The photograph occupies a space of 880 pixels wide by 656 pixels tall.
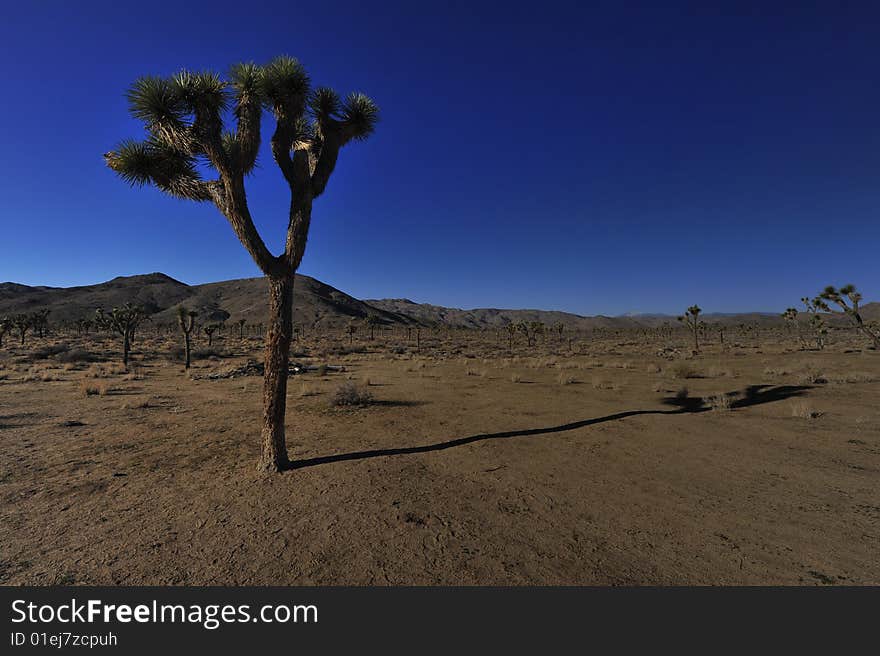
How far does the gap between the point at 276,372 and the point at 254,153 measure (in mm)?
4003

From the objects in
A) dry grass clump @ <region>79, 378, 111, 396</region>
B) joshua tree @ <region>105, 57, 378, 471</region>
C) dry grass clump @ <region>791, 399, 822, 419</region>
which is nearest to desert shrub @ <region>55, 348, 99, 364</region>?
dry grass clump @ <region>79, 378, 111, 396</region>

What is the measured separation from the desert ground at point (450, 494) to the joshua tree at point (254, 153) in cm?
194

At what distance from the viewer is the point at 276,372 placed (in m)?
6.67

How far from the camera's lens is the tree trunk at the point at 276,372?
259 inches

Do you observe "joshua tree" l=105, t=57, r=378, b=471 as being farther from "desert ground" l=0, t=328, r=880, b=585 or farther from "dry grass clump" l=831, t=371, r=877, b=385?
"dry grass clump" l=831, t=371, r=877, b=385

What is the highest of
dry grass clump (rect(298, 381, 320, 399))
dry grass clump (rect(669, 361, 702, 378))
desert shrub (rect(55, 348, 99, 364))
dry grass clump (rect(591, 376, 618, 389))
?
desert shrub (rect(55, 348, 99, 364))

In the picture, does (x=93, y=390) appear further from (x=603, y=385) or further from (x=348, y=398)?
(x=603, y=385)

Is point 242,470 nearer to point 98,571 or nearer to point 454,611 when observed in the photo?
point 98,571

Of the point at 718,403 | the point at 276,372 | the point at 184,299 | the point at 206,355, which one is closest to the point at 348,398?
the point at 276,372

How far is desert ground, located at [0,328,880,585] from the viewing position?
3.96 m

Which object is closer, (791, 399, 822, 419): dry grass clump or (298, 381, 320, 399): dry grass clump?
(791, 399, 822, 419): dry grass clump

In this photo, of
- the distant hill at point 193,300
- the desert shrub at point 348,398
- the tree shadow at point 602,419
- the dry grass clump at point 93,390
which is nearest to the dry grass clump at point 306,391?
the desert shrub at point 348,398

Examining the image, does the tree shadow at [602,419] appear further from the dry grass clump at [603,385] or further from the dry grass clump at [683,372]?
the dry grass clump at [683,372]

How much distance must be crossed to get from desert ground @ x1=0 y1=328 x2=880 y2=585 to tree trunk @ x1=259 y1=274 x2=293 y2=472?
1.64 ft
